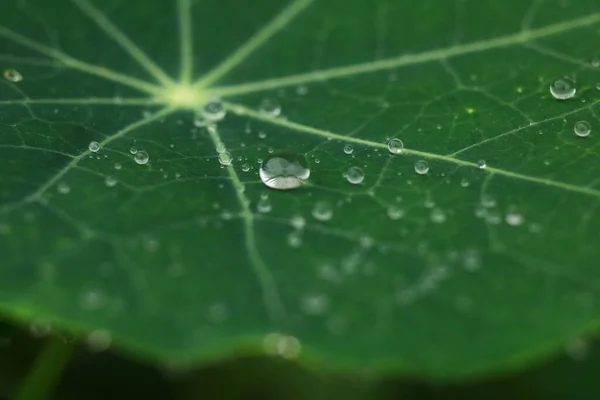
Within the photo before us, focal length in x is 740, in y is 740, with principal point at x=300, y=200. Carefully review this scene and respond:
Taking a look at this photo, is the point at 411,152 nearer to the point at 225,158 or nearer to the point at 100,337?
the point at 225,158

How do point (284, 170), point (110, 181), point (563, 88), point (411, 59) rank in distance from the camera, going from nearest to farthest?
1. point (110, 181)
2. point (284, 170)
3. point (563, 88)
4. point (411, 59)

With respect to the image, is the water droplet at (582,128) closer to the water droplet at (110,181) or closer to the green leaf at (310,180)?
the green leaf at (310,180)

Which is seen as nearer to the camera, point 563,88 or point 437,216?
point 437,216

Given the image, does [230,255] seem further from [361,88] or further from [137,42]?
[137,42]

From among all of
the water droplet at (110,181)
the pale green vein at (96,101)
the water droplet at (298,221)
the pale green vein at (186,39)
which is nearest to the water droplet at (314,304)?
the water droplet at (298,221)

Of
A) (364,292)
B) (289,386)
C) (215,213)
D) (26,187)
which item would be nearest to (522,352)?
(364,292)

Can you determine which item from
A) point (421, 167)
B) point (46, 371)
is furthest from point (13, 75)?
point (421, 167)

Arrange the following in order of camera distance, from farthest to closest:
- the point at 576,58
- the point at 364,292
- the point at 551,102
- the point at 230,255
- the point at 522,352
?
the point at 576,58 < the point at 551,102 < the point at 230,255 < the point at 364,292 < the point at 522,352
